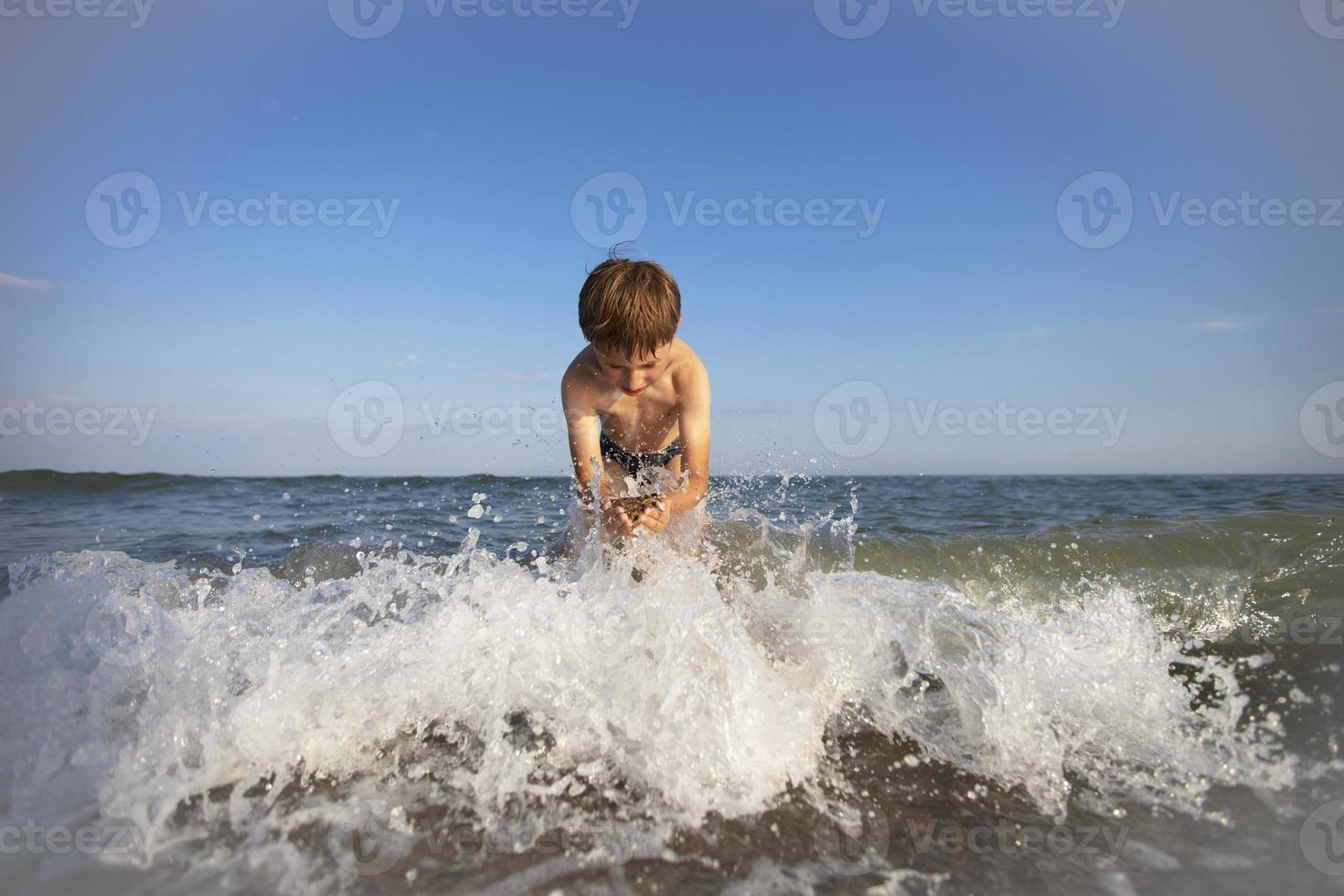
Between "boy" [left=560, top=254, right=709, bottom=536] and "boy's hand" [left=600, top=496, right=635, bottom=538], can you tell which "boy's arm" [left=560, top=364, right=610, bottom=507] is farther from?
"boy's hand" [left=600, top=496, right=635, bottom=538]

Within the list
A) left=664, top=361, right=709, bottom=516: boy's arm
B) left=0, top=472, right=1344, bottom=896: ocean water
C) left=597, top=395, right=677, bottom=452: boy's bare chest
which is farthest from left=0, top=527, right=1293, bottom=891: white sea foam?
left=597, top=395, right=677, bottom=452: boy's bare chest

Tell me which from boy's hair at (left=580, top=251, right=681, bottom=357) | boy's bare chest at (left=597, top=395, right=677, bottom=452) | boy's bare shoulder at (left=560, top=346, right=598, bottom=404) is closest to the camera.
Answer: boy's hair at (left=580, top=251, right=681, bottom=357)

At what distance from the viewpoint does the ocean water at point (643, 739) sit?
1.96m

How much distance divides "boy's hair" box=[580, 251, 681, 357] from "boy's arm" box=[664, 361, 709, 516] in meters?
0.58

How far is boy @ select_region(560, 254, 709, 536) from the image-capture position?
139 inches

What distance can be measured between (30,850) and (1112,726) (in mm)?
3590

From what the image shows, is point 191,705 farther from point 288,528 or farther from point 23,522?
point 23,522

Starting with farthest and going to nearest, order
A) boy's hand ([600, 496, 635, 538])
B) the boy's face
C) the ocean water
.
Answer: the boy's face < boy's hand ([600, 496, 635, 538]) < the ocean water

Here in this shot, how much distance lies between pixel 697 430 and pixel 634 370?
1.66 ft

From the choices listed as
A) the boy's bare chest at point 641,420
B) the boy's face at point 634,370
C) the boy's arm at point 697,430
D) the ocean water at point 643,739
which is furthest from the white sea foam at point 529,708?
the boy's bare chest at point 641,420

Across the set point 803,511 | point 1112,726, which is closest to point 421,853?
point 1112,726

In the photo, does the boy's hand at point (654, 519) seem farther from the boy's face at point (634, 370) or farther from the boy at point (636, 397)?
the boy's face at point (634, 370)

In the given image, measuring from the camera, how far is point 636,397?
4352 mm

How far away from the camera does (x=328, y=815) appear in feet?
7.06
